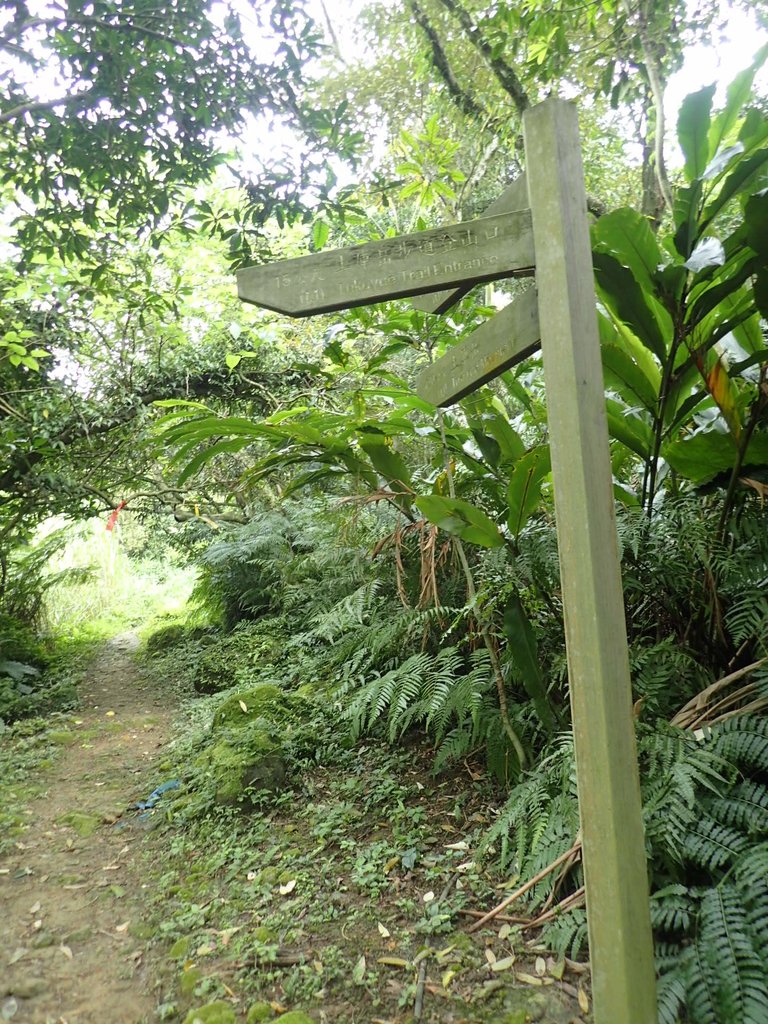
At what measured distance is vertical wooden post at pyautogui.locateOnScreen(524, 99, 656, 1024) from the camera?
1.37 m

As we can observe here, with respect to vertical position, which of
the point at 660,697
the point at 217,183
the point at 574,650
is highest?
the point at 217,183

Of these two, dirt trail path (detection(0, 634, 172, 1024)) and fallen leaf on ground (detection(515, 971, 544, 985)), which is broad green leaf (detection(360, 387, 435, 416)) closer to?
fallen leaf on ground (detection(515, 971, 544, 985))

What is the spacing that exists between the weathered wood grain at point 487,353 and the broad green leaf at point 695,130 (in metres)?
0.67

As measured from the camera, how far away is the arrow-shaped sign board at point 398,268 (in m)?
1.55

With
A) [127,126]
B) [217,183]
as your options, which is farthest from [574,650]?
[217,183]

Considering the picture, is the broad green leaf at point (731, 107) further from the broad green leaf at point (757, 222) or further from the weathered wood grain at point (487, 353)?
the weathered wood grain at point (487, 353)

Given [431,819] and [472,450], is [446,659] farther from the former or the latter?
[472,450]

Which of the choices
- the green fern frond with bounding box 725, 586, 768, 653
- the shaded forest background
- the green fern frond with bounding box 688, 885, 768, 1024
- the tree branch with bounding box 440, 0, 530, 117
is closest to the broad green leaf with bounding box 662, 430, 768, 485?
the shaded forest background

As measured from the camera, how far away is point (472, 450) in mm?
3160

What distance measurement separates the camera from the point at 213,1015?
5.80ft

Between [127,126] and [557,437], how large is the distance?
9.26 ft

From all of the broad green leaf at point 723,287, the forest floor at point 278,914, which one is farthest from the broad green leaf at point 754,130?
the forest floor at point 278,914

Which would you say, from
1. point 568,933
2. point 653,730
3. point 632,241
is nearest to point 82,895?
point 568,933

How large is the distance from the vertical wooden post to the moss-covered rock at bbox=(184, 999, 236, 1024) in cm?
102
